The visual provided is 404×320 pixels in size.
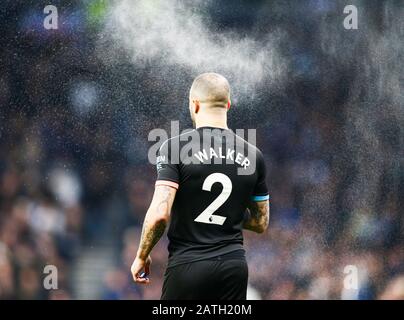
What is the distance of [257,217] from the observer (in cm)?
371

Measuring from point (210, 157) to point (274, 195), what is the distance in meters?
4.90

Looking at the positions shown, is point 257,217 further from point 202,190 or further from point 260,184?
point 202,190

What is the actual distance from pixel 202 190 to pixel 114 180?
4.78 metres

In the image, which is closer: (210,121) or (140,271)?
(140,271)

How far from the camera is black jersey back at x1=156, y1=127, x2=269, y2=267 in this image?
337cm

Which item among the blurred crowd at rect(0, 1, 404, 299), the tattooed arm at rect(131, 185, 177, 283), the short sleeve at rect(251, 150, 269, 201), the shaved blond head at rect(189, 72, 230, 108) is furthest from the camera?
the blurred crowd at rect(0, 1, 404, 299)

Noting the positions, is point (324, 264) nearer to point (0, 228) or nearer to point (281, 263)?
point (281, 263)

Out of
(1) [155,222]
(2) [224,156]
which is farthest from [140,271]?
(2) [224,156]

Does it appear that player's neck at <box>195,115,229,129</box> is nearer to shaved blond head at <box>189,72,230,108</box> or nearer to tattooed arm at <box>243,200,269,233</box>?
shaved blond head at <box>189,72,230,108</box>

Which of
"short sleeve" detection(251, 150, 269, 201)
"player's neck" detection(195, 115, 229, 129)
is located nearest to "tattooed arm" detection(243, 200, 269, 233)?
"short sleeve" detection(251, 150, 269, 201)

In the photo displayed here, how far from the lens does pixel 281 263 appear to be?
8133 mm

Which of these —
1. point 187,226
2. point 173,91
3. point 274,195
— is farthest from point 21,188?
point 187,226

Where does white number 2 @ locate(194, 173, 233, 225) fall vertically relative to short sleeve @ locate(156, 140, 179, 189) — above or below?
below

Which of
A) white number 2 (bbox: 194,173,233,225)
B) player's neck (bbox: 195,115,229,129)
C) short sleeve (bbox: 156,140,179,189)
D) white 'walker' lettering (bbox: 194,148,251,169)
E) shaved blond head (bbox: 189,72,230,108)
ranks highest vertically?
shaved blond head (bbox: 189,72,230,108)
